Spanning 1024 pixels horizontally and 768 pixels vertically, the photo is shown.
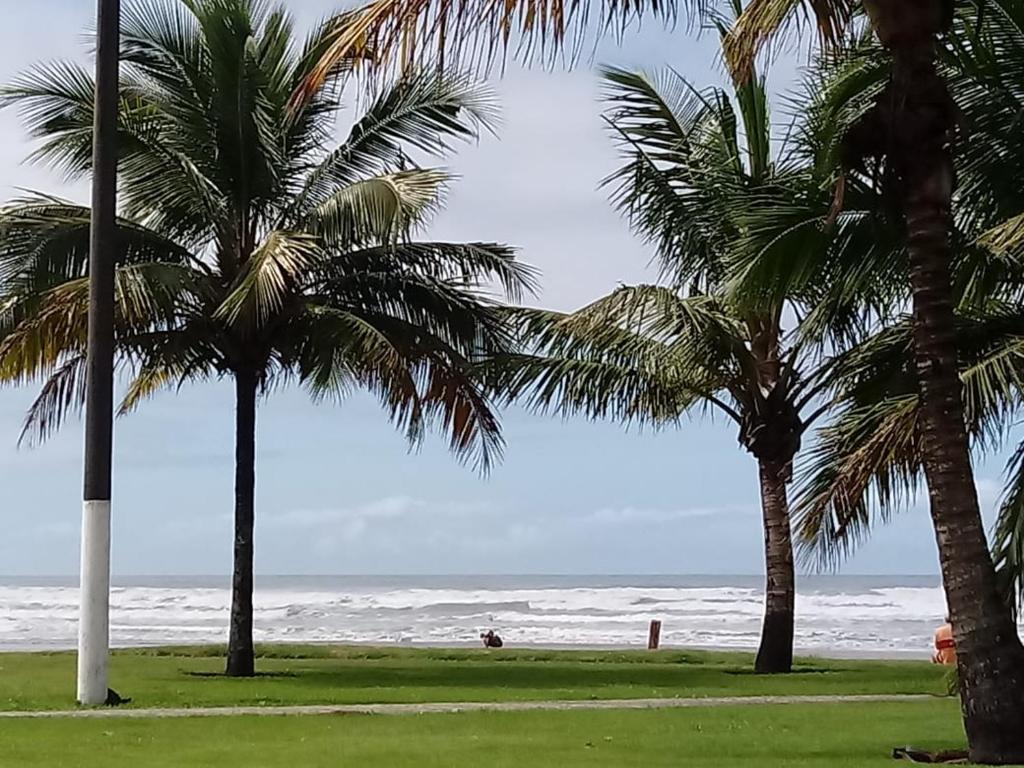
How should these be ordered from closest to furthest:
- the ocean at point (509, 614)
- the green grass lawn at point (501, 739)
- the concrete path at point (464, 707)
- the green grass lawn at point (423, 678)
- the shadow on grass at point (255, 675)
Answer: the green grass lawn at point (501, 739) < the concrete path at point (464, 707) < the green grass lawn at point (423, 678) < the shadow on grass at point (255, 675) < the ocean at point (509, 614)

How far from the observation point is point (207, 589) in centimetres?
9394

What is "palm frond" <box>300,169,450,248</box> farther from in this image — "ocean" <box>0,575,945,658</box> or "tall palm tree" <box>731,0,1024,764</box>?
"ocean" <box>0,575,945,658</box>

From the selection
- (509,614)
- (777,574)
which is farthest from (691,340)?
(509,614)

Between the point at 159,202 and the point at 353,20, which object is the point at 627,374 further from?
the point at 353,20

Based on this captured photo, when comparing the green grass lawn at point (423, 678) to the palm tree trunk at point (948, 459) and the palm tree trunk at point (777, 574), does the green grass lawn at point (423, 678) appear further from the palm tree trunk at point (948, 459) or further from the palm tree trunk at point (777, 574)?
the palm tree trunk at point (948, 459)

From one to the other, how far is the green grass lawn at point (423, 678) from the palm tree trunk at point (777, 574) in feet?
1.70

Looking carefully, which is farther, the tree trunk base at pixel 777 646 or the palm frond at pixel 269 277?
the tree trunk base at pixel 777 646

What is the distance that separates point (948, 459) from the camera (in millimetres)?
11023

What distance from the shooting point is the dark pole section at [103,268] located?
624 inches

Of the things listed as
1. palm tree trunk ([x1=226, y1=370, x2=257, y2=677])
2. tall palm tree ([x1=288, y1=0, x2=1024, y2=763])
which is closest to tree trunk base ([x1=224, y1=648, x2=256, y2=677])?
palm tree trunk ([x1=226, y1=370, x2=257, y2=677])

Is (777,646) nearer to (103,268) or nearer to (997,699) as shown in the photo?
(103,268)

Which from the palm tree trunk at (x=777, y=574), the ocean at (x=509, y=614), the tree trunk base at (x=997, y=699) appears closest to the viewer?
the tree trunk base at (x=997, y=699)

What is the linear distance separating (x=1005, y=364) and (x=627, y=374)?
8196 mm

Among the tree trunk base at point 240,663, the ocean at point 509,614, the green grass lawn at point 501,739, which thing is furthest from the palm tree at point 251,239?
the ocean at point 509,614
